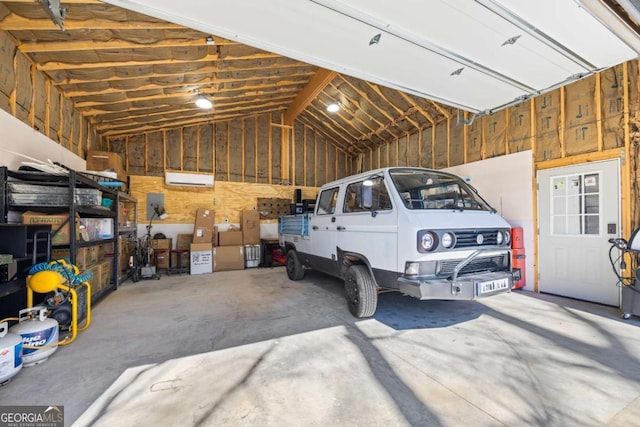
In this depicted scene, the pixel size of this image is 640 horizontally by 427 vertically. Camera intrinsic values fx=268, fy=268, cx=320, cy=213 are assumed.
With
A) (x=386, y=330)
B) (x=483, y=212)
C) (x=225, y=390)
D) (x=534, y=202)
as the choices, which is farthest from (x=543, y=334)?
(x=225, y=390)

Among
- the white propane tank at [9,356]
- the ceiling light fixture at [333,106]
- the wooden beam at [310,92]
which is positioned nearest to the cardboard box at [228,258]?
the wooden beam at [310,92]

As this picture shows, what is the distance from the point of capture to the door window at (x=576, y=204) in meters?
4.04

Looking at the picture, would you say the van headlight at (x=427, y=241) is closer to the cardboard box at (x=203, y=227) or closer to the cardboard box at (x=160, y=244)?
the cardboard box at (x=203, y=227)

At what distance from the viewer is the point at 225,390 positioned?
74.9 inches

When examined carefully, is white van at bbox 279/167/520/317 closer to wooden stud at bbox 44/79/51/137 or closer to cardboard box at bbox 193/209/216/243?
cardboard box at bbox 193/209/216/243

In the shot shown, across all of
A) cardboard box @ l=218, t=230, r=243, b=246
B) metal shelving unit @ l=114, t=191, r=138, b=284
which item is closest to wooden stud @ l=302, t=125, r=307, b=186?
cardboard box @ l=218, t=230, r=243, b=246

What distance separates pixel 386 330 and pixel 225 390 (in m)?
1.73

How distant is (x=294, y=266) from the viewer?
17.9 feet

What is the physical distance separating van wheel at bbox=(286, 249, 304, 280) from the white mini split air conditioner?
357cm

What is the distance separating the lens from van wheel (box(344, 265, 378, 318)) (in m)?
3.17

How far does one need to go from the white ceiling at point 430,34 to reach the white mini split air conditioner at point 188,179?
5534 millimetres

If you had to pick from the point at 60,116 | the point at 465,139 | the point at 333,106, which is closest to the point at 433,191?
the point at 465,139

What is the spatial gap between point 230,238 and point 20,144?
4.35m

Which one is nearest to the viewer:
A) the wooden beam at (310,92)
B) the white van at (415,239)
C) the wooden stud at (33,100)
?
the white van at (415,239)
